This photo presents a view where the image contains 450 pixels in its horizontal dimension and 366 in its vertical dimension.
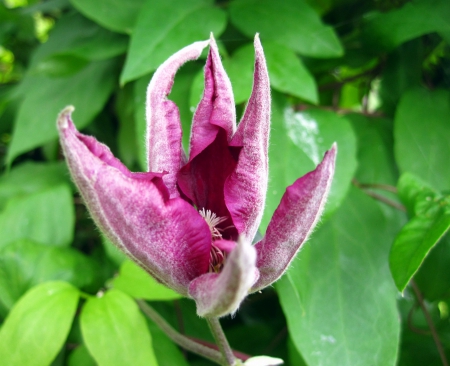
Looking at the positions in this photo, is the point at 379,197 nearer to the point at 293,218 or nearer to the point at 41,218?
the point at 293,218

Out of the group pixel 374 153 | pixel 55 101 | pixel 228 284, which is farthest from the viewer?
pixel 55 101

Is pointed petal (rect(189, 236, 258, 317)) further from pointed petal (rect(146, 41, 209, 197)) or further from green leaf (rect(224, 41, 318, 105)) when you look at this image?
green leaf (rect(224, 41, 318, 105))

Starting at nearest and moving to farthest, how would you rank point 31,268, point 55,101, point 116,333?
point 116,333 < point 31,268 < point 55,101

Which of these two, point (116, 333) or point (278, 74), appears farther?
point (278, 74)

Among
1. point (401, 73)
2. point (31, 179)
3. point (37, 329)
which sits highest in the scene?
point (401, 73)

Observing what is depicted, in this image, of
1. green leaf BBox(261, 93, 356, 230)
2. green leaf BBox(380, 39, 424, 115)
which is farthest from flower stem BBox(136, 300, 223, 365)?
green leaf BBox(380, 39, 424, 115)

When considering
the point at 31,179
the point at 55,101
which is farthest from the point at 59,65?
the point at 31,179

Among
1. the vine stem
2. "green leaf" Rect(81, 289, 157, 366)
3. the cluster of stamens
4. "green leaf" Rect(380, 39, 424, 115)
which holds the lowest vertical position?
the vine stem

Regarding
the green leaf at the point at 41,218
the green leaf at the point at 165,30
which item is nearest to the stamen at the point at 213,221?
the green leaf at the point at 165,30
